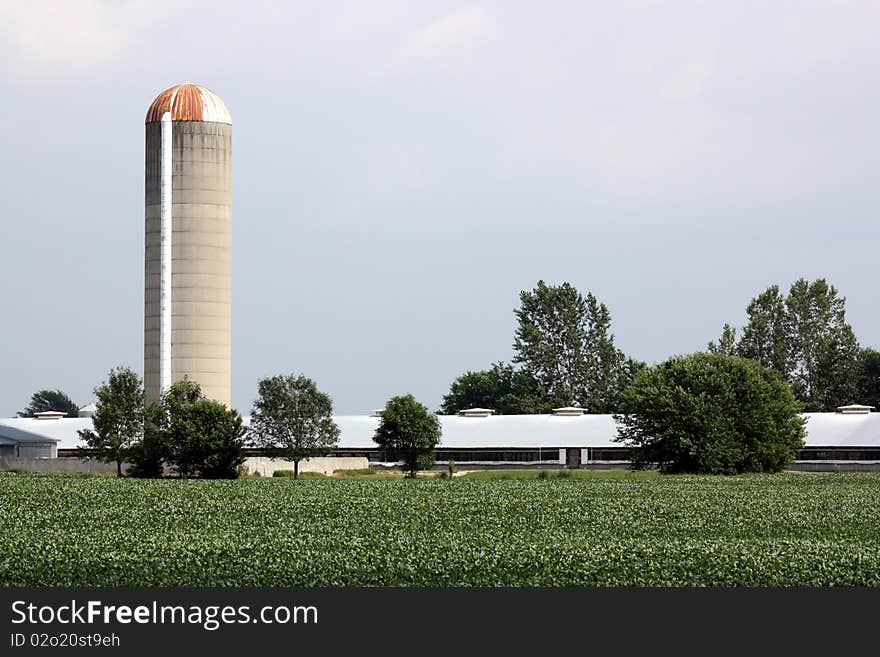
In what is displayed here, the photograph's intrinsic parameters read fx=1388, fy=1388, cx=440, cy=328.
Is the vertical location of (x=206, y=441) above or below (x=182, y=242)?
below

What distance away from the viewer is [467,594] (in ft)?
81.3

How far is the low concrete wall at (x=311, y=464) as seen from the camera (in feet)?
284

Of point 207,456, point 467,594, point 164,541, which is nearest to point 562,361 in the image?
point 207,456

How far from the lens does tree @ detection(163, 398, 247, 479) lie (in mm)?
72625

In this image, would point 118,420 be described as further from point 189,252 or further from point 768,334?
point 768,334

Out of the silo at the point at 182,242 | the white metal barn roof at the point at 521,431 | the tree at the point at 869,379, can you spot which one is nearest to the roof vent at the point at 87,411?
the white metal barn roof at the point at 521,431

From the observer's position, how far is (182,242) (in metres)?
82.2

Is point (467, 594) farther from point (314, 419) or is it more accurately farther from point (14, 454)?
point (14, 454)

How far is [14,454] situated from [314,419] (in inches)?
959

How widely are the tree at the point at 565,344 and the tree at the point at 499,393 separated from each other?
1088 mm

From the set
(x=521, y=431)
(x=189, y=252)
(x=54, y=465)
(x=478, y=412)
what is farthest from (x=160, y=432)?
(x=478, y=412)

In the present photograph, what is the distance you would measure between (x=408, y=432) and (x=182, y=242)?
17520 mm

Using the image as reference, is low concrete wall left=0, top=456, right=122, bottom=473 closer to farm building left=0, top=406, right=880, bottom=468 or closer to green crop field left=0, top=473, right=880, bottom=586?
farm building left=0, top=406, right=880, bottom=468

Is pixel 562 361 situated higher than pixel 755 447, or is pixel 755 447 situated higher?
pixel 562 361
